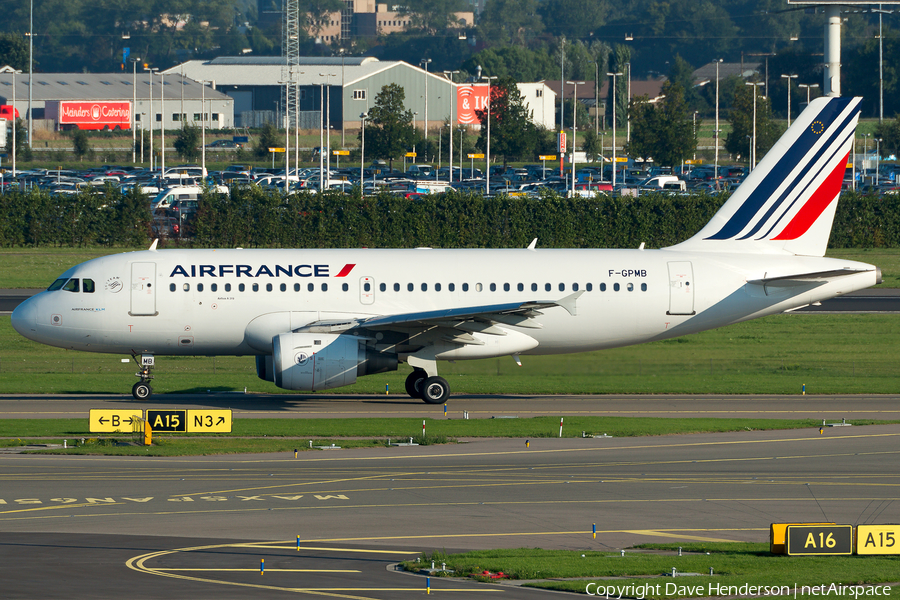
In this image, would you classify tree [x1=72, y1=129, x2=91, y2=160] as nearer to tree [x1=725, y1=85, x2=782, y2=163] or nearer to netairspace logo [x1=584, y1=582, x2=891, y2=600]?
tree [x1=725, y1=85, x2=782, y2=163]

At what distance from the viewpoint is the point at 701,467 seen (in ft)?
96.7

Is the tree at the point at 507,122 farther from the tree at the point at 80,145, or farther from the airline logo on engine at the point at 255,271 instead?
the airline logo on engine at the point at 255,271

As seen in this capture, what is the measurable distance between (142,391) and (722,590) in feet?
83.2

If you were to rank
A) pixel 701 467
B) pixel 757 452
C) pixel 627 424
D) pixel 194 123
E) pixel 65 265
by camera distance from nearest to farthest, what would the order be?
pixel 701 467, pixel 757 452, pixel 627 424, pixel 65 265, pixel 194 123

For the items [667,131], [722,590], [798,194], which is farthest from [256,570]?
[667,131]

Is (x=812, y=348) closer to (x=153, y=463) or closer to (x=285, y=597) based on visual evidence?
(x=153, y=463)

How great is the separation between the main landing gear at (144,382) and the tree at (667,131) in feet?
339

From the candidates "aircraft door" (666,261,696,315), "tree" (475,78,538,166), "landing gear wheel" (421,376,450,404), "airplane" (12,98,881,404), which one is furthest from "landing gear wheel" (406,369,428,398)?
"tree" (475,78,538,166)

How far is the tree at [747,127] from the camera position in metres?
137

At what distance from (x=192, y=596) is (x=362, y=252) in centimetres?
2399

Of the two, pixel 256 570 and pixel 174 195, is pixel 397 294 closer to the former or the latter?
pixel 256 570

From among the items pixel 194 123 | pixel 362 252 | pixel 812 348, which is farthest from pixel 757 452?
pixel 194 123

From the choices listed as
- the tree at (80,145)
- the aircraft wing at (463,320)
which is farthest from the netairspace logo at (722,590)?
the tree at (80,145)

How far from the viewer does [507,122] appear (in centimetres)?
14625
